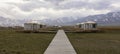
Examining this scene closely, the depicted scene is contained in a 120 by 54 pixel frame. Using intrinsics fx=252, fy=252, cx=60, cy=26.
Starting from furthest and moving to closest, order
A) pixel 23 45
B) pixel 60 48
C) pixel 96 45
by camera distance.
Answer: pixel 96 45 < pixel 23 45 < pixel 60 48

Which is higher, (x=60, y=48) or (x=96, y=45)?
(x=60, y=48)

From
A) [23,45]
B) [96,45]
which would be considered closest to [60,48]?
[23,45]

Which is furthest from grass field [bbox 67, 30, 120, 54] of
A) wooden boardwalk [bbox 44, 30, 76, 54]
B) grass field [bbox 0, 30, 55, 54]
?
grass field [bbox 0, 30, 55, 54]

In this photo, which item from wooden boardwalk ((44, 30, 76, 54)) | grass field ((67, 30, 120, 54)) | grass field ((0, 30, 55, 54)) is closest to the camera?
wooden boardwalk ((44, 30, 76, 54))

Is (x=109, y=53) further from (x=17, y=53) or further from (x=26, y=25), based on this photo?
(x=26, y=25)

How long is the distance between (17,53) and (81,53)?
4.71 meters

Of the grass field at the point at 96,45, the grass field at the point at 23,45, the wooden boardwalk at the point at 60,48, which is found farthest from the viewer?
the grass field at the point at 96,45

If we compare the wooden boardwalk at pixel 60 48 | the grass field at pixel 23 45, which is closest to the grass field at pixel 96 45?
the wooden boardwalk at pixel 60 48

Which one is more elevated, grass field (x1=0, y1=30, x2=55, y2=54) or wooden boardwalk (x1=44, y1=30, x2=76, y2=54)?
wooden boardwalk (x1=44, y1=30, x2=76, y2=54)

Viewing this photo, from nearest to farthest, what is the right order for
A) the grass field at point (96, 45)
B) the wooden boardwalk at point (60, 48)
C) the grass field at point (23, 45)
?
the wooden boardwalk at point (60, 48), the grass field at point (23, 45), the grass field at point (96, 45)

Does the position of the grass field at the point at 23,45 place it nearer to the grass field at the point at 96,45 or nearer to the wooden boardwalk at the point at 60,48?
the wooden boardwalk at the point at 60,48

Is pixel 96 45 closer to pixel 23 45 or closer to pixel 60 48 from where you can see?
pixel 60 48

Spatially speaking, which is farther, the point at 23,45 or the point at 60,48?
the point at 23,45

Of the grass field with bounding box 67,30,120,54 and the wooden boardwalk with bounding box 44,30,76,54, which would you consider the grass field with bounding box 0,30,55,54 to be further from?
the grass field with bounding box 67,30,120,54
